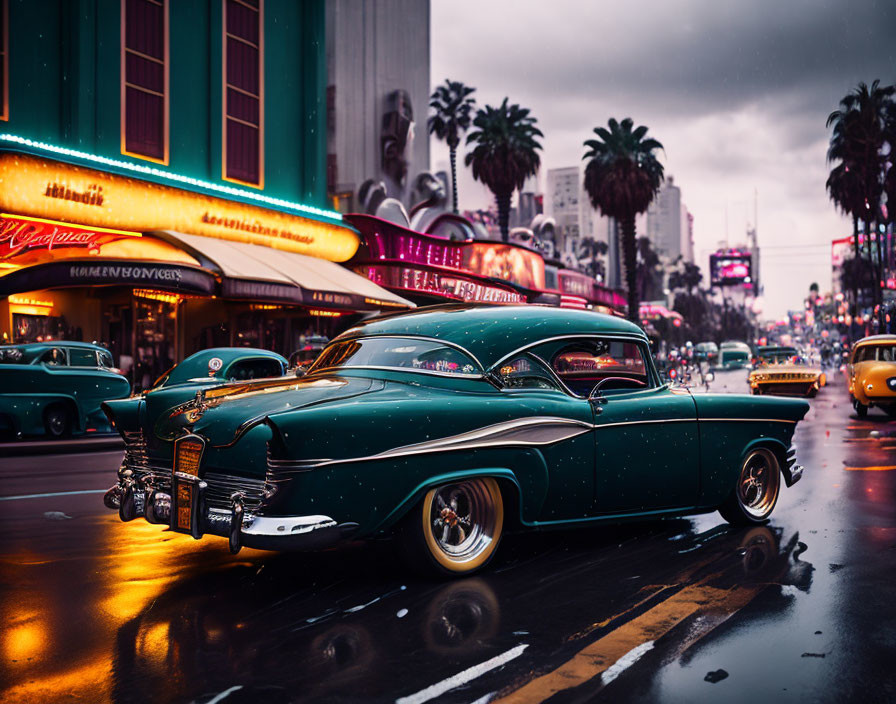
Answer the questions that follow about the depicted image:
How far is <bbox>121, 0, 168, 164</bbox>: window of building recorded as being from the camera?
75.8 ft

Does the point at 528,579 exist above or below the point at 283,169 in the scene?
below

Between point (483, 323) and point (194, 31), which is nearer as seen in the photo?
point (483, 323)

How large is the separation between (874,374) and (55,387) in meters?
15.5

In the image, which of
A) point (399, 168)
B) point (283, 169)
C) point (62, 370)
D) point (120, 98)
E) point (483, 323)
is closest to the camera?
point (483, 323)

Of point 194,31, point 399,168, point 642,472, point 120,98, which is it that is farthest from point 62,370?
point 399,168

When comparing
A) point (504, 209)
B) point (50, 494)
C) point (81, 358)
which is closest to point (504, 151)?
A: point (504, 209)

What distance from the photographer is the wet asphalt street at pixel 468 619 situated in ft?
11.8

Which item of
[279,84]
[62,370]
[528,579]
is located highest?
[279,84]

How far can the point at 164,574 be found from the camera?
A: 552cm

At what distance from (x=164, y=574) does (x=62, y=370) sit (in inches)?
421

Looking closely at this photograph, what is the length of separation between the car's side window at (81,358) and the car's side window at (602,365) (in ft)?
36.6

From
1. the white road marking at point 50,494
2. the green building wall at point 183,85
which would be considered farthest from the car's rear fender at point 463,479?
the green building wall at point 183,85

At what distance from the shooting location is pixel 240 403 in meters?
5.17

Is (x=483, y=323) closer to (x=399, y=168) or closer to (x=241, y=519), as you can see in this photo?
(x=241, y=519)
